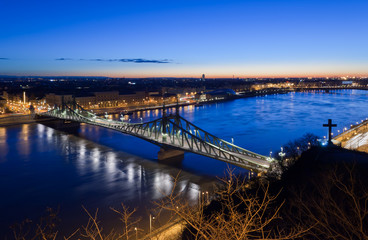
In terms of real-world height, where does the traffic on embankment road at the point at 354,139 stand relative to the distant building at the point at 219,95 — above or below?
below

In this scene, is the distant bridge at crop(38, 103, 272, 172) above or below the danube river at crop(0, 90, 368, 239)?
above

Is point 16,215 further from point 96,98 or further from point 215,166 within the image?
point 96,98

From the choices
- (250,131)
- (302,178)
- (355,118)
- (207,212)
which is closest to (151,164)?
(207,212)

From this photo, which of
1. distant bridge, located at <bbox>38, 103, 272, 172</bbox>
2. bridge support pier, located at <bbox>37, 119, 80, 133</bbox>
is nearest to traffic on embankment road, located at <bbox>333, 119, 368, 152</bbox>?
distant bridge, located at <bbox>38, 103, 272, 172</bbox>

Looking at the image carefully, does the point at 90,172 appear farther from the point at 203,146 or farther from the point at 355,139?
the point at 355,139

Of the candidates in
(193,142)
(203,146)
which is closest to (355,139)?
(203,146)

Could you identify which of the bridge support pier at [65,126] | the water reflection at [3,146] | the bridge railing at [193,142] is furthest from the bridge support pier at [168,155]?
the bridge support pier at [65,126]

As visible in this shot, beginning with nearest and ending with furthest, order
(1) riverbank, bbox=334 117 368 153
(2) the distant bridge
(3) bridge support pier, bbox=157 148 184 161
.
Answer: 1. (2) the distant bridge
2. (1) riverbank, bbox=334 117 368 153
3. (3) bridge support pier, bbox=157 148 184 161

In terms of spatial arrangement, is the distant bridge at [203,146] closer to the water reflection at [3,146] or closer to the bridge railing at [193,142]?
the bridge railing at [193,142]

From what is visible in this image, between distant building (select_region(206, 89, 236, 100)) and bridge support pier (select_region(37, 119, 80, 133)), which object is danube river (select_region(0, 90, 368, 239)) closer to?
bridge support pier (select_region(37, 119, 80, 133))

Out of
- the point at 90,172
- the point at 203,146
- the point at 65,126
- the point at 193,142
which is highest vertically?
the point at 203,146

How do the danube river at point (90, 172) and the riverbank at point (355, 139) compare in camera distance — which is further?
the riverbank at point (355, 139)
